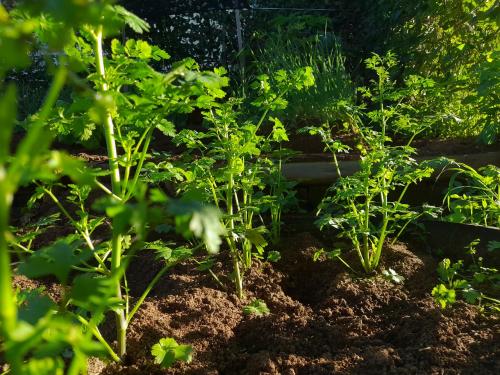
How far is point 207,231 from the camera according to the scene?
0.98 m

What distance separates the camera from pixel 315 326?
256 cm

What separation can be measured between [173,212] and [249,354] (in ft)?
5.07

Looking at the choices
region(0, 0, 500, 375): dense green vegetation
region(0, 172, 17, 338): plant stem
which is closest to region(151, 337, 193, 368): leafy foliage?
region(0, 0, 500, 375): dense green vegetation

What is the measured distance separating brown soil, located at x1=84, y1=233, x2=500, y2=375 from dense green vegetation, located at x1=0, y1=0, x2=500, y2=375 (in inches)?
3.9

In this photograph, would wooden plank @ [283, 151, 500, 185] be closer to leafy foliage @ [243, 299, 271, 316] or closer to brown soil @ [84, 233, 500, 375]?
brown soil @ [84, 233, 500, 375]

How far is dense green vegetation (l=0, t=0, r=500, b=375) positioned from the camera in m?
0.98

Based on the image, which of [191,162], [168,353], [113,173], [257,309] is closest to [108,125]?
[113,173]

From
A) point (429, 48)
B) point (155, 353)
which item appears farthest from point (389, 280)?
point (429, 48)

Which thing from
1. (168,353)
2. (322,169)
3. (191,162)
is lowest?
(168,353)

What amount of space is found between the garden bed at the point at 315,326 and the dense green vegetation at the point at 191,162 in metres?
0.10

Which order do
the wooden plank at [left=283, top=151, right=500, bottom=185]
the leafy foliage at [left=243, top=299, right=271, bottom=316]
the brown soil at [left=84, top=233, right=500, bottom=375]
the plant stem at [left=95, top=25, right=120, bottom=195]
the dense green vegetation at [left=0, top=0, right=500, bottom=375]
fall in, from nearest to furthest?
the dense green vegetation at [left=0, top=0, right=500, bottom=375] → the plant stem at [left=95, top=25, right=120, bottom=195] → the brown soil at [left=84, top=233, right=500, bottom=375] → the leafy foliage at [left=243, top=299, right=271, bottom=316] → the wooden plank at [left=283, top=151, right=500, bottom=185]

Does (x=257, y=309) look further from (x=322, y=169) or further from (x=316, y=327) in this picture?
(x=322, y=169)

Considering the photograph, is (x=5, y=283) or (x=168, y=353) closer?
(x=5, y=283)

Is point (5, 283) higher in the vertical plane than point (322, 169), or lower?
higher
